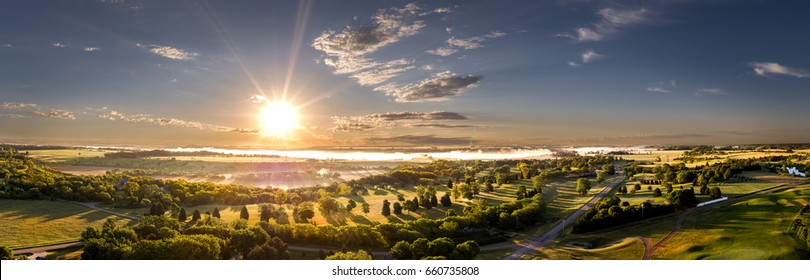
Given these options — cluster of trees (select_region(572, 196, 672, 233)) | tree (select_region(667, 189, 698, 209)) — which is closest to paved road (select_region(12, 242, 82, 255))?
cluster of trees (select_region(572, 196, 672, 233))

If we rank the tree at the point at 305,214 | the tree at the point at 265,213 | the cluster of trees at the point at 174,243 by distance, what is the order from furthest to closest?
the tree at the point at 305,214
the tree at the point at 265,213
the cluster of trees at the point at 174,243

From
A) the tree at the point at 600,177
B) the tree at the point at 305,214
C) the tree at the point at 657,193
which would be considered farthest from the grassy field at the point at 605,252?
the tree at the point at 305,214

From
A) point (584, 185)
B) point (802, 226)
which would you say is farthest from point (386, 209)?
point (802, 226)

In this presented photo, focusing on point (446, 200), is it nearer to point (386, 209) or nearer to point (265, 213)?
point (386, 209)

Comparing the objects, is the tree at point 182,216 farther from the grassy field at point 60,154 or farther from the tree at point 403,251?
the tree at point 403,251
